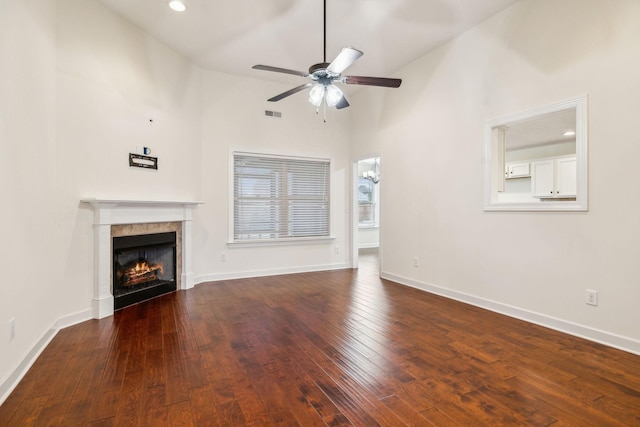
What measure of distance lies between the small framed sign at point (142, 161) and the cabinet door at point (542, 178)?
267 inches

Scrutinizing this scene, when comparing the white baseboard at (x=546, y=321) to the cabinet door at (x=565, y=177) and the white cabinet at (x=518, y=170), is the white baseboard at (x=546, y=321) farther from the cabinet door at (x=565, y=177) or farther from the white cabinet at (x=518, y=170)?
the white cabinet at (x=518, y=170)

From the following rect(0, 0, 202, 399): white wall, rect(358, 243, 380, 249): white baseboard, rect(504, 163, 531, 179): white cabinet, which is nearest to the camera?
rect(0, 0, 202, 399): white wall

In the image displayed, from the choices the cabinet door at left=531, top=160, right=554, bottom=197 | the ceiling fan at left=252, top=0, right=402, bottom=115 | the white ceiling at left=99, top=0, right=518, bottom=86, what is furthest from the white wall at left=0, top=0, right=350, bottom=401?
the cabinet door at left=531, top=160, right=554, bottom=197

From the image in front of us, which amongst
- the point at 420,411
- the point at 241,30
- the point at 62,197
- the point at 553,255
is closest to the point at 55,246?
the point at 62,197

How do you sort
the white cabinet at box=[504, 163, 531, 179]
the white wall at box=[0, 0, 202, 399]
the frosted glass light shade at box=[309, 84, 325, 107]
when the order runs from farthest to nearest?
the white cabinet at box=[504, 163, 531, 179]
the frosted glass light shade at box=[309, 84, 325, 107]
the white wall at box=[0, 0, 202, 399]

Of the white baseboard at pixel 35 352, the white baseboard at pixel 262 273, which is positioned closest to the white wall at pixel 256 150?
the white baseboard at pixel 262 273

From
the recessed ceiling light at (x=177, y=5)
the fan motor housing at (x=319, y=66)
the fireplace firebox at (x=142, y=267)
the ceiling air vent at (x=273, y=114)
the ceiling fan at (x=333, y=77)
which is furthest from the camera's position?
the ceiling air vent at (x=273, y=114)

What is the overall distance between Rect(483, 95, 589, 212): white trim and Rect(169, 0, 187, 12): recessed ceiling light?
3.63m

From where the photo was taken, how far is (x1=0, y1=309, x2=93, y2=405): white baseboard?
198 cm

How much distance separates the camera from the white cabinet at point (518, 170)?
6.46m

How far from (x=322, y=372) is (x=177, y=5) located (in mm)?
3906

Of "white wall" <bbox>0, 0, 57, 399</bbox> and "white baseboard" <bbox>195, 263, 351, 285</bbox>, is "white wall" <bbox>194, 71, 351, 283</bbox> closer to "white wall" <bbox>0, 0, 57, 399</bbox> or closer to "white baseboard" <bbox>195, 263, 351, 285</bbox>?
"white baseboard" <bbox>195, 263, 351, 285</bbox>

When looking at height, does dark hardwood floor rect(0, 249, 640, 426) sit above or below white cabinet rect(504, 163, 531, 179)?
below

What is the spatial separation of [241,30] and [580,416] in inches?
185
